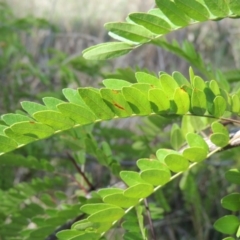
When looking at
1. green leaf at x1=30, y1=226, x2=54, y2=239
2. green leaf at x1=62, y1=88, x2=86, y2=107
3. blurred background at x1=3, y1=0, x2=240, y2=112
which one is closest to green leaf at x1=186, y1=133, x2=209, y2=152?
green leaf at x1=62, y1=88, x2=86, y2=107

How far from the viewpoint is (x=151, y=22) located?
0.48m

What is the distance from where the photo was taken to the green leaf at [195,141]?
437 millimetres

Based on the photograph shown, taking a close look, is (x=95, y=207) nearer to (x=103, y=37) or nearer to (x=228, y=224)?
(x=228, y=224)

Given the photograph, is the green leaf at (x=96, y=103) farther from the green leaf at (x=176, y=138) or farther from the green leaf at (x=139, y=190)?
the green leaf at (x=176, y=138)

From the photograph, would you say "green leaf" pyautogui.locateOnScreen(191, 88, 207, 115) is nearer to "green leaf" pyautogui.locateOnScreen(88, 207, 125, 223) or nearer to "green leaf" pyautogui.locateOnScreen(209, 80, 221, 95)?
"green leaf" pyautogui.locateOnScreen(209, 80, 221, 95)

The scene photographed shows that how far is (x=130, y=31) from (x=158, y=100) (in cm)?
9

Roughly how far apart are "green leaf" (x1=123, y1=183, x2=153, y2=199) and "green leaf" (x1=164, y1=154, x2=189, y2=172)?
27 mm

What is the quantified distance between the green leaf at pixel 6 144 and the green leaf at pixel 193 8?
0.67 feet

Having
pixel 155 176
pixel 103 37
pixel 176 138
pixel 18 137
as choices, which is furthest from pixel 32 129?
pixel 103 37

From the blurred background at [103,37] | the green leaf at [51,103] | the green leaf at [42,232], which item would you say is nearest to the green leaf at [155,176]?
the green leaf at [51,103]

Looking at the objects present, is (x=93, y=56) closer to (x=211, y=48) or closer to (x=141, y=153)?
(x=141, y=153)

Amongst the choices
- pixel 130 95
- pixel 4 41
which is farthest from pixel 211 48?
pixel 130 95

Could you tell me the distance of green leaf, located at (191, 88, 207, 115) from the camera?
421 millimetres

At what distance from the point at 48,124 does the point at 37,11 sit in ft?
10.6
